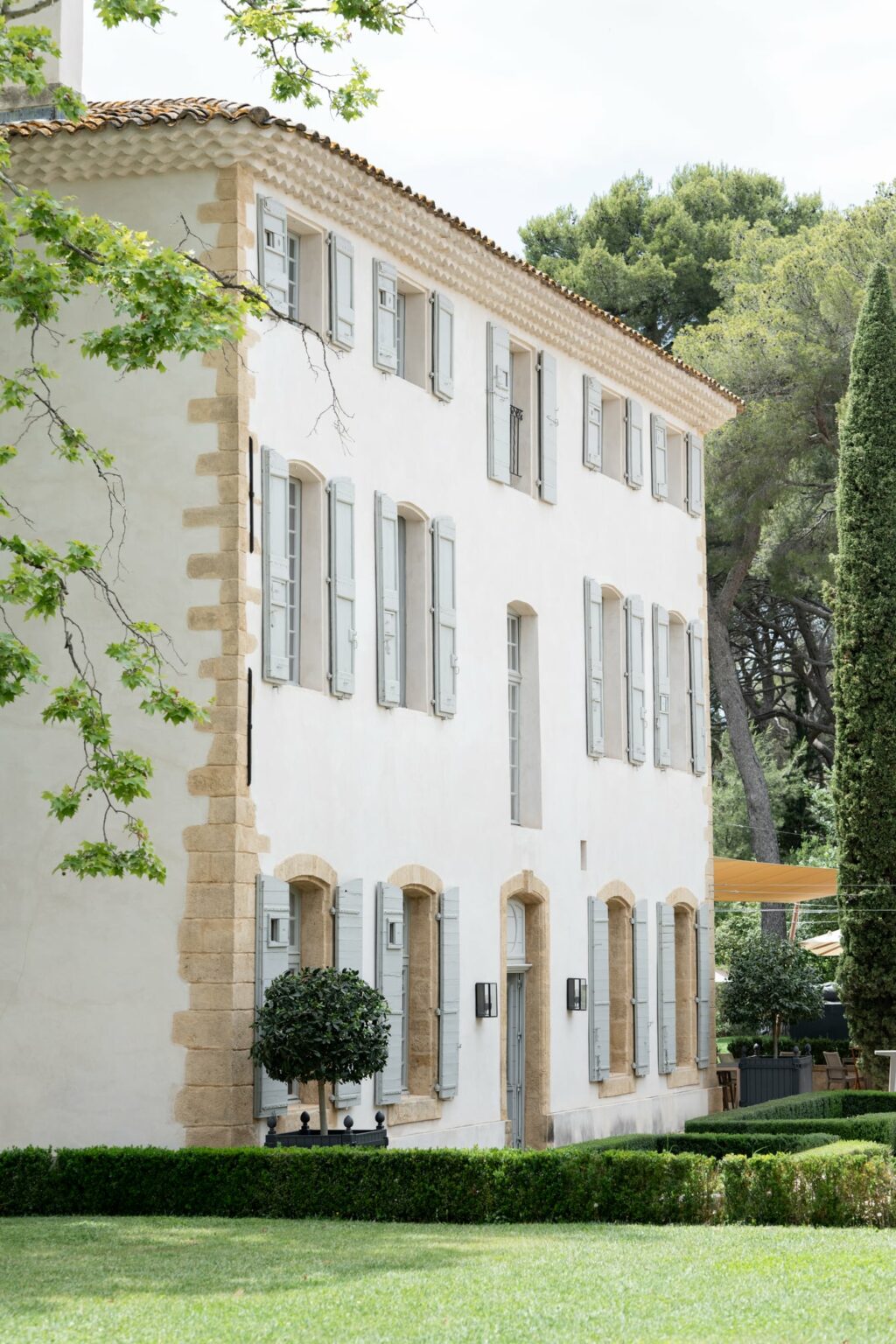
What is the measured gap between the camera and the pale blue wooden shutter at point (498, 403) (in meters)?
19.8

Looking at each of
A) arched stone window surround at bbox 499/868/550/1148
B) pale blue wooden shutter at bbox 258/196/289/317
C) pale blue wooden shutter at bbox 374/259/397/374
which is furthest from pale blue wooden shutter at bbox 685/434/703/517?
pale blue wooden shutter at bbox 258/196/289/317

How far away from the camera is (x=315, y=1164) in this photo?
43.4 ft

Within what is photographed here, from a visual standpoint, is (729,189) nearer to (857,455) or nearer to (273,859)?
(857,455)

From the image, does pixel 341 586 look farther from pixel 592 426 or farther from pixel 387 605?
pixel 592 426

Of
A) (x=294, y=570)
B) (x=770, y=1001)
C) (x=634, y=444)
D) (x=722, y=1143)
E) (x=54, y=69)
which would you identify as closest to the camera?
(x=294, y=570)

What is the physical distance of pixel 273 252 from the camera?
623 inches

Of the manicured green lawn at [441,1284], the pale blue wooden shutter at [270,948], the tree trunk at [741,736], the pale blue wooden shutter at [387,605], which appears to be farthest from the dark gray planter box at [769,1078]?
the manicured green lawn at [441,1284]

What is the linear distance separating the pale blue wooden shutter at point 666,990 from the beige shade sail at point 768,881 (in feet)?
13.2

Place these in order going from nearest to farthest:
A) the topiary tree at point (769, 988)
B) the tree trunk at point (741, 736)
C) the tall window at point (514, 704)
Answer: the tall window at point (514, 704)
the topiary tree at point (769, 988)
the tree trunk at point (741, 736)

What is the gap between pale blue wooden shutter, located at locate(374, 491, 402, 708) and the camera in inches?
673

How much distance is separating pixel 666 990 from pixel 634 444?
249 inches

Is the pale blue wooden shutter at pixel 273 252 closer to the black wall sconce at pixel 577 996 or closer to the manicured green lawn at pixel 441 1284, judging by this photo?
the manicured green lawn at pixel 441 1284

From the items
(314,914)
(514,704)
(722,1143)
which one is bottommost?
(722,1143)

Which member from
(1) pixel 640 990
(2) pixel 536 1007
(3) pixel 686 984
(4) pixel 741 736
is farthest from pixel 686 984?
(4) pixel 741 736
